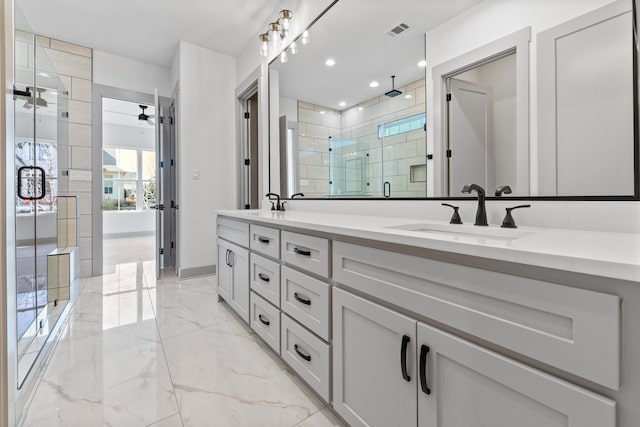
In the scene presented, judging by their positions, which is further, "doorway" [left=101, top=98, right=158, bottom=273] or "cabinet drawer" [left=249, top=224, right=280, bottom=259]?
"doorway" [left=101, top=98, right=158, bottom=273]

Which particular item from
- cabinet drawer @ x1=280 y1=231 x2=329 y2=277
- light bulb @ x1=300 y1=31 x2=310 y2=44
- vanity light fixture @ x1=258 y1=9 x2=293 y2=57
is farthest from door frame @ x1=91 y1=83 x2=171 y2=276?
cabinet drawer @ x1=280 y1=231 x2=329 y2=277

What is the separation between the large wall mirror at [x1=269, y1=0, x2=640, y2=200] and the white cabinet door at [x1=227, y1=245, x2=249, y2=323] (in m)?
0.80

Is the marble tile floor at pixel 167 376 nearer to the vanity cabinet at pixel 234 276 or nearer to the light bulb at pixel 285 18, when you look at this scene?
the vanity cabinet at pixel 234 276

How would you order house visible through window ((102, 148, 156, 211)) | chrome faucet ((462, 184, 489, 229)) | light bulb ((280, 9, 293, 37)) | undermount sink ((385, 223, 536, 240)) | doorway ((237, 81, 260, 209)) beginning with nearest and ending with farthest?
undermount sink ((385, 223, 536, 240)) → chrome faucet ((462, 184, 489, 229)) → light bulb ((280, 9, 293, 37)) → doorway ((237, 81, 260, 209)) → house visible through window ((102, 148, 156, 211))

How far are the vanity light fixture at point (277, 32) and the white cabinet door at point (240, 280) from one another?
1931 mm

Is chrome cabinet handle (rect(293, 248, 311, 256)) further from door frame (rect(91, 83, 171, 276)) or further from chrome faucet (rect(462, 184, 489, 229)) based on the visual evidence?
door frame (rect(91, 83, 171, 276))

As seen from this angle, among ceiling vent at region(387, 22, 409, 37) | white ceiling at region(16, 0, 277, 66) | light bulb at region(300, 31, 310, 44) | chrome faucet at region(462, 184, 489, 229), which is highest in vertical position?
white ceiling at region(16, 0, 277, 66)

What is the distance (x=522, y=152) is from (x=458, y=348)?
85 cm

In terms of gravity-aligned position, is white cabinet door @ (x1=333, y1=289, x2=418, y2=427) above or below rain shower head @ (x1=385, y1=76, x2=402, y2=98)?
below

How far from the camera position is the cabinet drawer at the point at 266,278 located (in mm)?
1675

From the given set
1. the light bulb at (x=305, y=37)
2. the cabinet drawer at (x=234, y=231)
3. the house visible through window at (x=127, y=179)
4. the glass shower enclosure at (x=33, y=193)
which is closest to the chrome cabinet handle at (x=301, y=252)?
the cabinet drawer at (x=234, y=231)

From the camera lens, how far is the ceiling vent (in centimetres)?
167

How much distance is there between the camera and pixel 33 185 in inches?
75.4

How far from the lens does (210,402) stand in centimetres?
141
